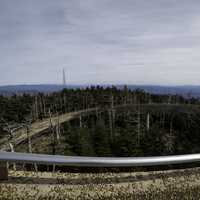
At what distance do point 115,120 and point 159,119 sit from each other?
8763 mm

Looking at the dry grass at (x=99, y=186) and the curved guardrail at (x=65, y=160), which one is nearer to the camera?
the dry grass at (x=99, y=186)

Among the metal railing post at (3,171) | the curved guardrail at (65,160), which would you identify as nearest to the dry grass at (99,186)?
the metal railing post at (3,171)

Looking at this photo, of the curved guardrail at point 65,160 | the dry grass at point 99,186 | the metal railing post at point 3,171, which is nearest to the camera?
the dry grass at point 99,186

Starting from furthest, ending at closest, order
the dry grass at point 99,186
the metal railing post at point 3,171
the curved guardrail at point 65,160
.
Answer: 1. the metal railing post at point 3,171
2. the curved guardrail at point 65,160
3. the dry grass at point 99,186

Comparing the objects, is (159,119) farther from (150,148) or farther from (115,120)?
(150,148)

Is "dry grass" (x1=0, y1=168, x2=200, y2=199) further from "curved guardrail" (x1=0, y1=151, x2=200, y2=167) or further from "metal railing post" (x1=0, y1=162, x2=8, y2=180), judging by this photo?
"curved guardrail" (x1=0, y1=151, x2=200, y2=167)

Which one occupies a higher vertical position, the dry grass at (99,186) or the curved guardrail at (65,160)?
the curved guardrail at (65,160)

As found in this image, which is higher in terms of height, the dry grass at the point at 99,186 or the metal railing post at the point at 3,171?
the metal railing post at the point at 3,171

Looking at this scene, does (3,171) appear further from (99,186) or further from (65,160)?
(99,186)

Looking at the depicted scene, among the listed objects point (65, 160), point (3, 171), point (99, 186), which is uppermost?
point (65, 160)

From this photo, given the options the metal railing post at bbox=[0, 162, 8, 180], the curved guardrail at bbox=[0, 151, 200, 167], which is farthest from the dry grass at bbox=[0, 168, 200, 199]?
the curved guardrail at bbox=[0, 151, 200, 167]

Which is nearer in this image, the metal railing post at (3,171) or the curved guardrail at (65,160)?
the curved guardrail at (65,160)

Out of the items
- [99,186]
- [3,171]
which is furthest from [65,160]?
[3,171]

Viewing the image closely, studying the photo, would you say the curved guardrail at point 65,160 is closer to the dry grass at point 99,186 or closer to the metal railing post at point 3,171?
the metal railing post at point 3,171
